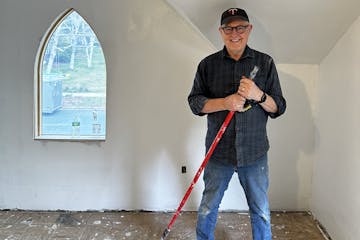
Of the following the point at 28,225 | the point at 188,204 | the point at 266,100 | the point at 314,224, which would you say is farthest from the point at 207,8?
the point at 28,225

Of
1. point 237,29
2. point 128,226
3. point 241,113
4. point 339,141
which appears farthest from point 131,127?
point 339,141

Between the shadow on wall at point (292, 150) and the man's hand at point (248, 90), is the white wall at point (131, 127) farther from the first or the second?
the man's hand at point (248, 90)

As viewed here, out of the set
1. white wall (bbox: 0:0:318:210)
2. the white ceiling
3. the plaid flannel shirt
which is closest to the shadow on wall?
white wall (bbox: 0:0:318:210)

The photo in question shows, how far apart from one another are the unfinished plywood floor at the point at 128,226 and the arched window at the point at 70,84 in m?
0.62

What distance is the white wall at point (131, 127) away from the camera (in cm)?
270

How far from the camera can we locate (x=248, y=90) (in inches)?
67.2

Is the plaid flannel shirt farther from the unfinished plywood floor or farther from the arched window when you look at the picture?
the arched window

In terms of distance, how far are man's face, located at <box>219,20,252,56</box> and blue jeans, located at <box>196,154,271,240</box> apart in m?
0.60

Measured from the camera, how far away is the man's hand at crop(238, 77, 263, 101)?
171 cm

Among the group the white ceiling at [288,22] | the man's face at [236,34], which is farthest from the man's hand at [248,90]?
the white ceiling at [288,22]

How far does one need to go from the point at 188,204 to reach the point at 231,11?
1.65 m

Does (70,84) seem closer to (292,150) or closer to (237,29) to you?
(237,29)

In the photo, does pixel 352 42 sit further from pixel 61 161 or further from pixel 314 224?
pixel 61 161

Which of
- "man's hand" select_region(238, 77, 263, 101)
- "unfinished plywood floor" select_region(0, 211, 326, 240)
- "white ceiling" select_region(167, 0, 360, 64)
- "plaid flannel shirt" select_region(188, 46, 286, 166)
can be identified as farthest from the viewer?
"unfinished plywood floor" select_region(0, 211, 326, 240)
